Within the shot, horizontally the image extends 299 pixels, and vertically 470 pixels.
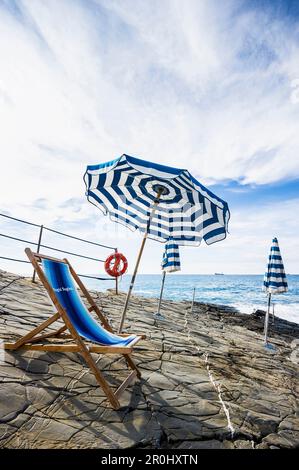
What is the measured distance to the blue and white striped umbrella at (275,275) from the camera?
20.3 ft

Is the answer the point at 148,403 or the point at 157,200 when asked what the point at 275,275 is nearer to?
the point at 157,200

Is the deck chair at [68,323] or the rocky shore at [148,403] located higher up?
the deck chair at [68,323]

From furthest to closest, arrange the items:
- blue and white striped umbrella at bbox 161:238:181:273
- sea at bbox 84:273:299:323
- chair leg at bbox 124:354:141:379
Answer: sea at bbox 84:273:299:323
blue and white striped umbrella at bbox 161:238:181:273
chair leg at bbox 124:354:141:379

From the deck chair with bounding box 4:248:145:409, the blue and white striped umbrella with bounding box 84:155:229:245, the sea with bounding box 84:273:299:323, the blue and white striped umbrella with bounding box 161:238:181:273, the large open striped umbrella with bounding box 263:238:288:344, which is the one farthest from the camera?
the sea with bounding box 84:273:299:323

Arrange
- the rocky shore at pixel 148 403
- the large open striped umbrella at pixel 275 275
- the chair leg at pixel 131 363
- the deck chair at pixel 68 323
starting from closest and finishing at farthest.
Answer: the rocky shore at pixel 148 403, the deck chair at pixel 68 323, the chair leg at pixel 131 363, the large open striped umbrella at pixel 275 275

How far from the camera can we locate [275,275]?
6.27m

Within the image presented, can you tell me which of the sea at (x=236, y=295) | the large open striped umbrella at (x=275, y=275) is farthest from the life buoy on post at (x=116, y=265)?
the large open striped umbrella at (x=275, y=275)

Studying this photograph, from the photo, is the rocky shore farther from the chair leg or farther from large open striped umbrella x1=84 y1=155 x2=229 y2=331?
large open striped umbrella x1=84 y1=155 x2=229 y2=331

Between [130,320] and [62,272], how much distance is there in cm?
332

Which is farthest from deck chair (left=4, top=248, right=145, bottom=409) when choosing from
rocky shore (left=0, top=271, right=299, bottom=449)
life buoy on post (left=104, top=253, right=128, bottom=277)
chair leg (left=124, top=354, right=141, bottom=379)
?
life buoy on post (left=104, top=253, right=128, bottom=277)

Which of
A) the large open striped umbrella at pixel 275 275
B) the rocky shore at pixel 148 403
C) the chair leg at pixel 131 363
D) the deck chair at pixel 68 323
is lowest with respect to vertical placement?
the rocky shore at pixel 148 403

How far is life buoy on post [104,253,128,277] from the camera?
299 inches

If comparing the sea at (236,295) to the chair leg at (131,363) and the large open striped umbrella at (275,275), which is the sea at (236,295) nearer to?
the large open striped umbrella at (275,275)
